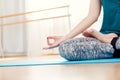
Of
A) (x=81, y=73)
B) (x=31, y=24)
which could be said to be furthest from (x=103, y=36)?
(x=31, y=24)

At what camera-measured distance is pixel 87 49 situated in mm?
1283

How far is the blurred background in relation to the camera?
4195 mm

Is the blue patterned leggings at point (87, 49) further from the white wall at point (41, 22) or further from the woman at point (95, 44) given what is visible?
the white wall at point (41, 22)

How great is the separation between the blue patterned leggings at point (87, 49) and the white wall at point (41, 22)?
2.76 metres

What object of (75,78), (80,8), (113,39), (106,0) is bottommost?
(75,78)

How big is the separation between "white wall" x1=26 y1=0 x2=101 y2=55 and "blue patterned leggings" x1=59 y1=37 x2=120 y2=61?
276 cm

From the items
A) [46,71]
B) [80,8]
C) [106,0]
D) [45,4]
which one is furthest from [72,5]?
[46,71]

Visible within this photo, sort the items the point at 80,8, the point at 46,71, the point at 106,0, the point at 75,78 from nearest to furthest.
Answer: the point at 75,78 → the point at 46,71 → the point at 106,0 → the point at 80,8

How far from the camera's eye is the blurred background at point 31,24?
13.8 feet

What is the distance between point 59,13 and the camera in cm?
421

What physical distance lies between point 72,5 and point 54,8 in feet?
1.03

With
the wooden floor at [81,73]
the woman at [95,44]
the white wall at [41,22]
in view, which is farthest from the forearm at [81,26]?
the white wall at [41,22]

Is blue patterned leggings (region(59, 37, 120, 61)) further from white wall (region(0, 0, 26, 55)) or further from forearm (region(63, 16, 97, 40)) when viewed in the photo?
white wall (region(0, 0, 26, 55))

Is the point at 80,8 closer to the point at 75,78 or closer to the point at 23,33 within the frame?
the point at 23,33
